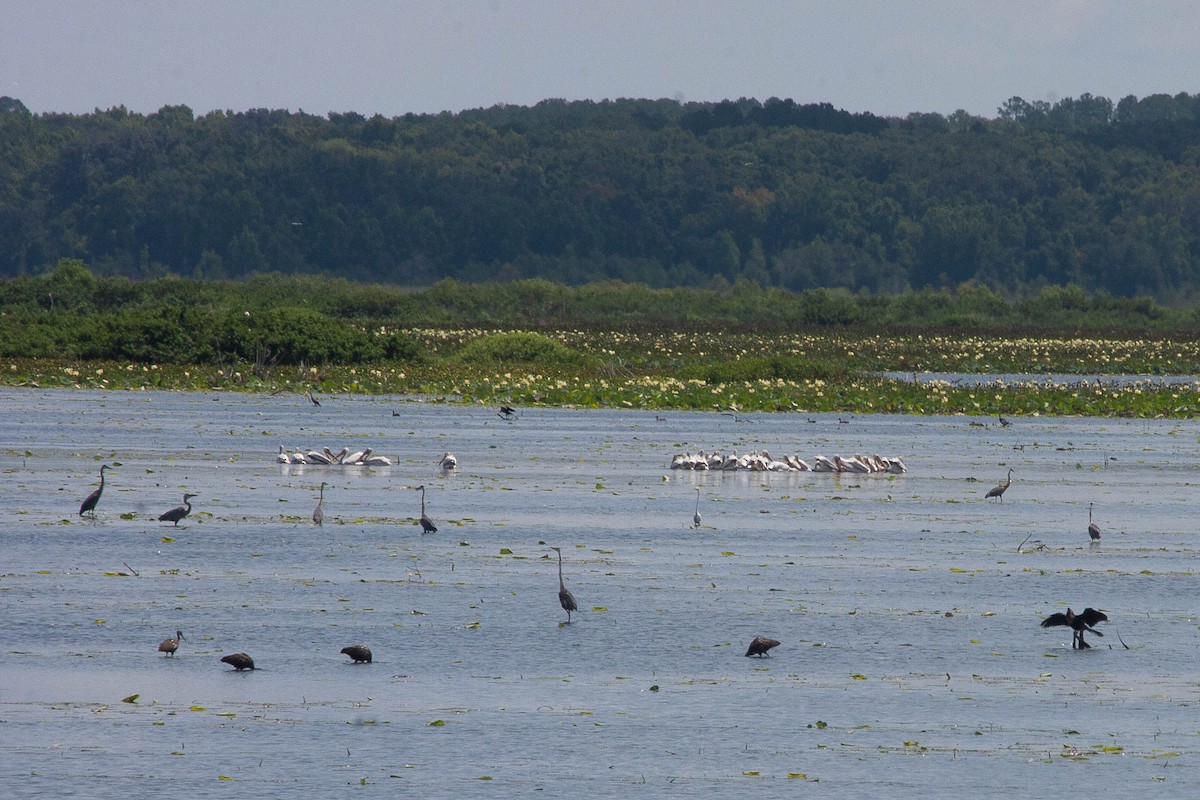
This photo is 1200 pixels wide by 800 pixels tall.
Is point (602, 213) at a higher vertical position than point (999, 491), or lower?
higher

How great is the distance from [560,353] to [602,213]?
323 feet

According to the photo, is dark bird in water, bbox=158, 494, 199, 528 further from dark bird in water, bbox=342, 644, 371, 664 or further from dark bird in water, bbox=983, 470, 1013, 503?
dark bird in water, bbox=983, 470, 1013, 503

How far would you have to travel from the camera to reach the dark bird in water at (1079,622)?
13.7 m

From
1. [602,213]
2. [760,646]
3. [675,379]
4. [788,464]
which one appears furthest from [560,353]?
[602,213]

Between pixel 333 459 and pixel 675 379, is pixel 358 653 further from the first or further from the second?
pixel 675 379

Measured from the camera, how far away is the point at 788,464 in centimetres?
2662

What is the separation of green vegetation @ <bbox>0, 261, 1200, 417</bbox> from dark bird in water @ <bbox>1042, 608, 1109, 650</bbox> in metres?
27.1

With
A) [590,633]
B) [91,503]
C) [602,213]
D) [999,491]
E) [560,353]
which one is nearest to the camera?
[590,633]

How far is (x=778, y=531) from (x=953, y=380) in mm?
33260

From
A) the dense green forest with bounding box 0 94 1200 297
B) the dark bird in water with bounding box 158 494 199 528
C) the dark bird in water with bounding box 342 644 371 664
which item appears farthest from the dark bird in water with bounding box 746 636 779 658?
the dense green forest with bounding box 0 94 1200 297

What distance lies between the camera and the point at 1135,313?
3836 inches

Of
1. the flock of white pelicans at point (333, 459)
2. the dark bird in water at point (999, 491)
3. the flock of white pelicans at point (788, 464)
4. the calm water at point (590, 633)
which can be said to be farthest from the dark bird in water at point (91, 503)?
the dark bird in water at point (999, 491)

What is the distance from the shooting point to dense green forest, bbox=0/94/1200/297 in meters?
144

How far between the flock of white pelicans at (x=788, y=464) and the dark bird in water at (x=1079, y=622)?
40.0 ft
